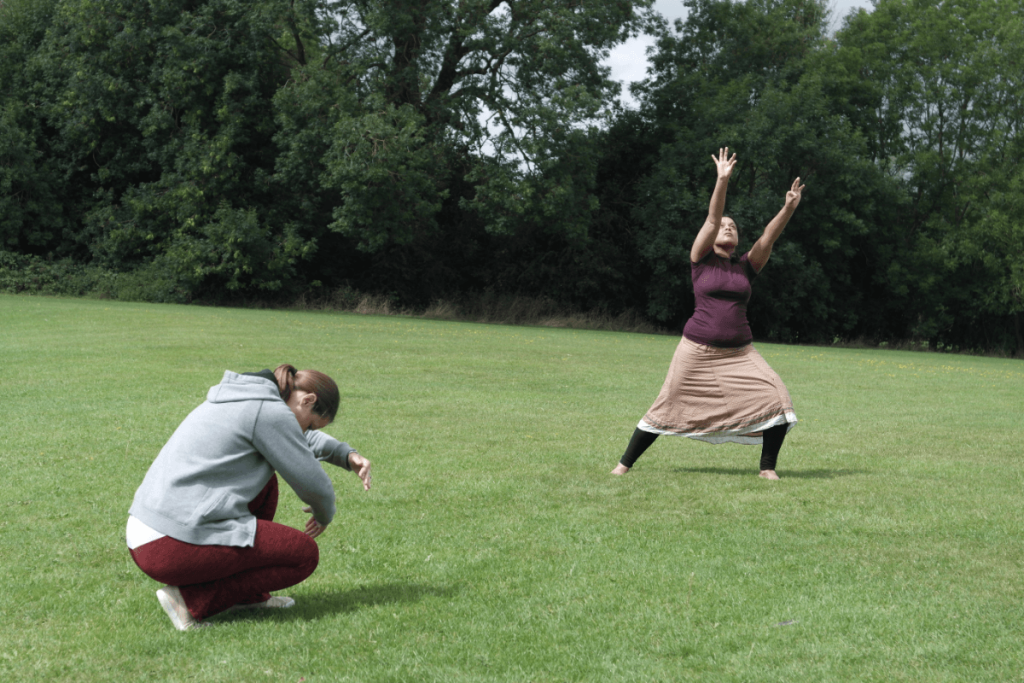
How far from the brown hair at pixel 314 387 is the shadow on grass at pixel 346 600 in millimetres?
1009

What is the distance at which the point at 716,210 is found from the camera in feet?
24.9

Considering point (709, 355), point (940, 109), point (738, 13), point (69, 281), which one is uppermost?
point (738, 13)

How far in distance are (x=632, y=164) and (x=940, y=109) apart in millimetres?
14779

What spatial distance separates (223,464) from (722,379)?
5.16m

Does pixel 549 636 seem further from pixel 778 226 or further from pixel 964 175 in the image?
pixel 964 175

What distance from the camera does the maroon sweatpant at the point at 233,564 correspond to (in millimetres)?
3928

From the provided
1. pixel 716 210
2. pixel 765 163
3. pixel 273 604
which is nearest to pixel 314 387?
pixel 273 604

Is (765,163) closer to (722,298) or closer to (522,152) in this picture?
(522,152)

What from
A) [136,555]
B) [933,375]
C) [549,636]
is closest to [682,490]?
[549,636]

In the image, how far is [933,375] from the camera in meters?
21.5

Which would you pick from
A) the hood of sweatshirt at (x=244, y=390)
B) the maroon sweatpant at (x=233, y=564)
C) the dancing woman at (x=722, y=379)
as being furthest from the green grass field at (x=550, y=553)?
the hood of sweatshirt at (x=244, y=390)

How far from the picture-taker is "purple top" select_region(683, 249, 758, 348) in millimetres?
7988

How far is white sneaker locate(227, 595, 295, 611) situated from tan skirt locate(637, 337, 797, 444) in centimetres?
428

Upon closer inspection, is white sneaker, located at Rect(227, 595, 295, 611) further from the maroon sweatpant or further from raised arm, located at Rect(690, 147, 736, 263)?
raised arm, located at Rect(690, 147, 736, 263)
